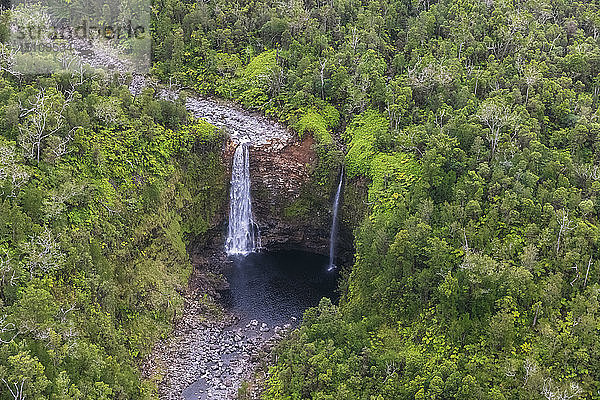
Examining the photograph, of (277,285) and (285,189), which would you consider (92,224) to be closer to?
(277,285)

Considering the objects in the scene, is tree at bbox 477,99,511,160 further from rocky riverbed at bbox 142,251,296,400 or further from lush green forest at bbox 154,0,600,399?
rocky riverbed at bbox 142,251,296,400

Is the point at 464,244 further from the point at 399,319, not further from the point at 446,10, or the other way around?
the point at 446,10

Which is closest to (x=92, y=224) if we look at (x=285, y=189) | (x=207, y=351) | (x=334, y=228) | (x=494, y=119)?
(x=207, y=351)

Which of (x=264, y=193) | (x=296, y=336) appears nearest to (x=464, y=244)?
(x=296, y=336)

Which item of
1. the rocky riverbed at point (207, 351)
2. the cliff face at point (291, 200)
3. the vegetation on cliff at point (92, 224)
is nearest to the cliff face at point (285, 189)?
the cliff face at point (291, 200)

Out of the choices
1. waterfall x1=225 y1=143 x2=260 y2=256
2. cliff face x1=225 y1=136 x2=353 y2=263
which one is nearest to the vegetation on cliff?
waterfall x1=225 y1=143 x2=260 y2=256

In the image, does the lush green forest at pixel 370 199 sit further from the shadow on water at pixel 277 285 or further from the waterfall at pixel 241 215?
the shadow on water at pixel 277 285
